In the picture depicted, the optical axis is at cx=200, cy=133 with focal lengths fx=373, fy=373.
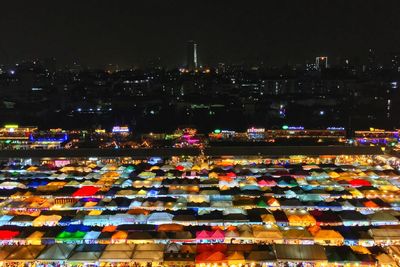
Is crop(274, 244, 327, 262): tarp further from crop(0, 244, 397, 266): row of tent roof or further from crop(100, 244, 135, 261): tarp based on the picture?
crop(100, 244, 135, 261): tarp

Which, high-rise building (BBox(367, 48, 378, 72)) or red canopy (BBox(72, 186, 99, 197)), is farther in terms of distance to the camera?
high-rise building (BBox(367, 48, 378, 72))


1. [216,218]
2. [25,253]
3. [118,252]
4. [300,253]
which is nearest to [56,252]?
[25,253]

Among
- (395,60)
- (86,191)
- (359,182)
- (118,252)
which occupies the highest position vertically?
(395,60)

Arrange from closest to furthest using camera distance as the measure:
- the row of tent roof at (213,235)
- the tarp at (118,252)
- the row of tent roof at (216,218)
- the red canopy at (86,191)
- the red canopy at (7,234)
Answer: the tarp at (118,252)
the row of tent roof at (213,235)
the red canopy at (7,234)
the row of tent roof at (216,218)
the red canopy at (86,191)

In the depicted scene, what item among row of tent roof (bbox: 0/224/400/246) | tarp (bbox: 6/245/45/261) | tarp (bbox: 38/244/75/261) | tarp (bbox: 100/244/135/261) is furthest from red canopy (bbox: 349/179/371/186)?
tarp (bbox: 6/245/45/261)

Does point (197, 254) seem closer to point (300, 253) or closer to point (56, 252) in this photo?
point (300, 253)

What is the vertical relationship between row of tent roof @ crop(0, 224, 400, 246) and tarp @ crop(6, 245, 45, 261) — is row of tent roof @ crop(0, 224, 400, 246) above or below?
below

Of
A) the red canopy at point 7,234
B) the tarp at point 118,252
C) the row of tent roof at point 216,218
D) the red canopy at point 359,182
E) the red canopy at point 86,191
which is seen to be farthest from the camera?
the red canopy at point 359,182

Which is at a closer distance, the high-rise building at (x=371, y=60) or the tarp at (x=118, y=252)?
the tarp at (x=118, y=252)

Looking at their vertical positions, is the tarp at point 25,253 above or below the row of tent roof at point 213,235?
above

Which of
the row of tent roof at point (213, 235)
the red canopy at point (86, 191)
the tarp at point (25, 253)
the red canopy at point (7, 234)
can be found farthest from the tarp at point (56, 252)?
A: the red canopy at point (86, 191)

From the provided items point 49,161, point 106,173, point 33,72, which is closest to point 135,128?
point 49,161

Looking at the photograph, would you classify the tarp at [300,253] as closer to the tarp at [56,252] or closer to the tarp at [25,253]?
the tarp at [56,252]
